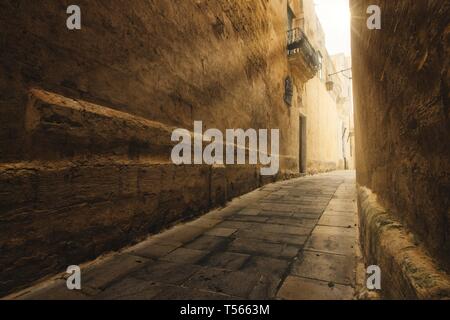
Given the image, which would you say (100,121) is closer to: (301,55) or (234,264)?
(234,264)

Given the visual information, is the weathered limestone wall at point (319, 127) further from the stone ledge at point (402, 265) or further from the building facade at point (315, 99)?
the stone ledge at point (402, 265)

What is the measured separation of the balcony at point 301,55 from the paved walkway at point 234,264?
8.67 m

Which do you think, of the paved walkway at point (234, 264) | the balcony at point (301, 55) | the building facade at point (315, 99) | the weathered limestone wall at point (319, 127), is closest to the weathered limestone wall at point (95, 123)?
the paved walkway at point (234, 264)

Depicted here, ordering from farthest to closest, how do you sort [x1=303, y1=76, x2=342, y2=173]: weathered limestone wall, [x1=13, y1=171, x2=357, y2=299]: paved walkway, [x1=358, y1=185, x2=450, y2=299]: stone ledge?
[x1=303, y1=76, x2=342, y2=173]: weathered limestone wall, [x1=13, y1=171, x2=357, y2=299]: paved walkway, [x1=358, y1=185, x2=450, y2=299]: stone ledge

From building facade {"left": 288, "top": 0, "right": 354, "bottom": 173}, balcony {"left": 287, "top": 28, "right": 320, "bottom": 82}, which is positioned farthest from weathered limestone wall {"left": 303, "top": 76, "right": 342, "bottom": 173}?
balcony {"left": 287, "top": 28, "right": 320, "bottom": 82}

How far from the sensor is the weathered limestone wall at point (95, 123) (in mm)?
1966

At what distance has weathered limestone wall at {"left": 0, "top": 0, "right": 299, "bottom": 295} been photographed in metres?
1.97

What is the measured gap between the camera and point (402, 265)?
1.23 metres

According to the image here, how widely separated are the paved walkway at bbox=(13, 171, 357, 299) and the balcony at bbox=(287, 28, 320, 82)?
8.67 metres

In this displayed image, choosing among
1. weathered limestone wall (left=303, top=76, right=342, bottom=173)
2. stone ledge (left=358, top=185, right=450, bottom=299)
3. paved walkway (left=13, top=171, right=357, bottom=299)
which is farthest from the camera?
weathered limestone wall (left=303, top=76, right=342, bottom=173)

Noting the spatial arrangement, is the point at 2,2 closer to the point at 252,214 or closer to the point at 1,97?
the point at 1,97

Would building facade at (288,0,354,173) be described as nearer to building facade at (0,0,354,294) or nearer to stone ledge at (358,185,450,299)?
building facade at (0,0,354,294)

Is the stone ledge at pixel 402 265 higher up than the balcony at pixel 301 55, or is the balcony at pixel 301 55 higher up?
the balcony at pixel 301 55
